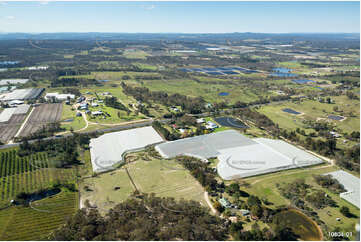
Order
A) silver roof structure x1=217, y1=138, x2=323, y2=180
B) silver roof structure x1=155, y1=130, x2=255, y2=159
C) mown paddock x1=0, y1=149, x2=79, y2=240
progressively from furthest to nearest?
silver roof structure x1=155, y1=130, x2=255, y2=159
silver roof structure x1=217, y1=138, x2=323, y2=180
mown paddock x1=0, y1=149, x2=79, y2=240

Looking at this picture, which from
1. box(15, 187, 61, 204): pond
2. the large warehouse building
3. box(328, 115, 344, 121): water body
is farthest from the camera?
box(328, 115, 344, 121): water body

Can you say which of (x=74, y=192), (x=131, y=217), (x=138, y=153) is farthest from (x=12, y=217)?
(x=138, y=153)

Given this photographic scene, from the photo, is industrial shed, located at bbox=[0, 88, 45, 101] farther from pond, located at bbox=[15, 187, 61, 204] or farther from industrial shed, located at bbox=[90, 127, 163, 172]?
pond, located at bbox=[15, 187, 61, 204]

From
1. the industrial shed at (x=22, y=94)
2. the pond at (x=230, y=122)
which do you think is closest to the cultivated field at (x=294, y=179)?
the pond at (x=230, y=122)

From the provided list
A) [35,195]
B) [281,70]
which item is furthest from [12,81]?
[281,70]

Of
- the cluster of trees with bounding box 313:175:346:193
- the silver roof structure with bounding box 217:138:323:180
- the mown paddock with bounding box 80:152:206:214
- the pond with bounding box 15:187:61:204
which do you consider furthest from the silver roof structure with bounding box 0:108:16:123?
the cluster of trees with bounding box 313:175:346:193

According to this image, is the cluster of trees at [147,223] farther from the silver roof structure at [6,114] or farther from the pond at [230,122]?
the silver roof structure at [6,114]
